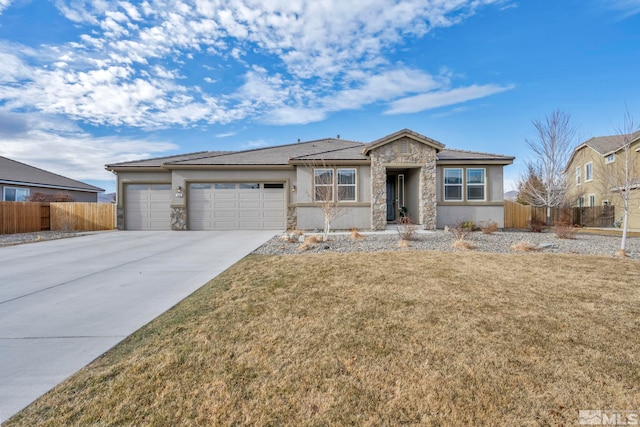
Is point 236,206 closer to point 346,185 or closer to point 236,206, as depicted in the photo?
point 236,206

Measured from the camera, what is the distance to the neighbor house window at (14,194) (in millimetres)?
18688

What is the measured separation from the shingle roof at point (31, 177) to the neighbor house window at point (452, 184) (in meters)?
29.3

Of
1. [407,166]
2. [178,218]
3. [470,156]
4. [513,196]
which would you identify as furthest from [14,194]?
[513,196]

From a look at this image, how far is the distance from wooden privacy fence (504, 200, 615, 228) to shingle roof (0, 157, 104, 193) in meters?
34.8

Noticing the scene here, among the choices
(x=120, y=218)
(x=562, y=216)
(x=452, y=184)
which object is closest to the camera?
(x=452, y=184)

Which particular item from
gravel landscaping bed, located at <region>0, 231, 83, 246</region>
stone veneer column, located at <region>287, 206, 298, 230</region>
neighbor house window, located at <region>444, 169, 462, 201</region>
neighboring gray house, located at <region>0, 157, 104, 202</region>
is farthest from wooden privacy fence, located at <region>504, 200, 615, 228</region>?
neighboring gray house, located at <region>0, 157, 104, 202</region>

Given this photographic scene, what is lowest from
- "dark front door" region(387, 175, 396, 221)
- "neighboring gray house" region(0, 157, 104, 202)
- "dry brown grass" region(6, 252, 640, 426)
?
"dry brown grass" region(6, 252, 640, 426)

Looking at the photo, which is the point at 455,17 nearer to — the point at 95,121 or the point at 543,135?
the point at 543,135

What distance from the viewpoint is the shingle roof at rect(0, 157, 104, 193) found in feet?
64.3

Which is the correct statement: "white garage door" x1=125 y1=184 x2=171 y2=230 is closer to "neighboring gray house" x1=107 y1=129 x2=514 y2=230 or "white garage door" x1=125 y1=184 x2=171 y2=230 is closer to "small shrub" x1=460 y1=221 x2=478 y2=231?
"neighboring gray house" x1=107 y1=129 x2=514 y2=230

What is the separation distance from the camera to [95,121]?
17.9m

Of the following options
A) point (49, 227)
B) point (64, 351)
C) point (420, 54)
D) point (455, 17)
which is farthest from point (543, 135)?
point (49, 227)

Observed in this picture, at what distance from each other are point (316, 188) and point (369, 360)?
11.4 meters

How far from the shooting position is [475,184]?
1403 cm
